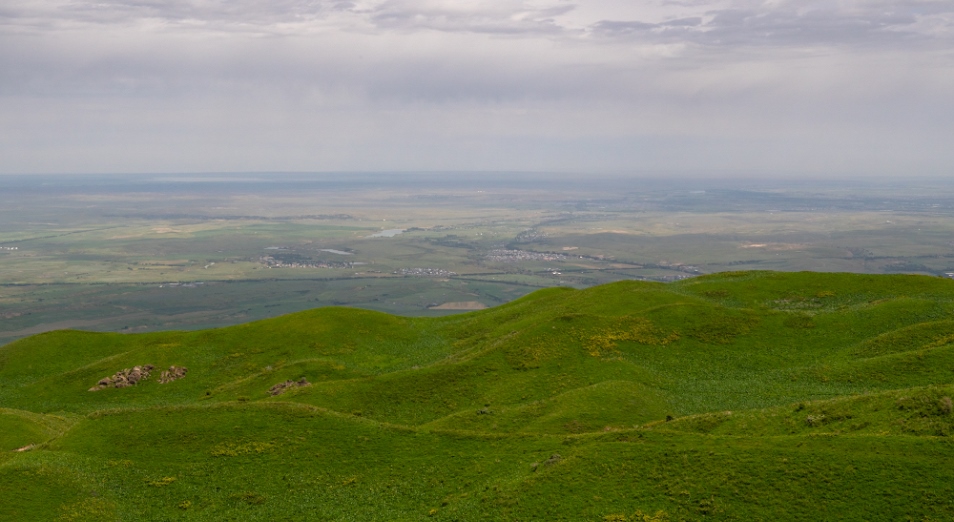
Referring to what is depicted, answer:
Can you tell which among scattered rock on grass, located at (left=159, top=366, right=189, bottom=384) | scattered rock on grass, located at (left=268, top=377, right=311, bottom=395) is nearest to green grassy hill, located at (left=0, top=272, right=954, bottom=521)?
scattered rock on grass, located at (left=268, top=377, right=311, bottom=395)

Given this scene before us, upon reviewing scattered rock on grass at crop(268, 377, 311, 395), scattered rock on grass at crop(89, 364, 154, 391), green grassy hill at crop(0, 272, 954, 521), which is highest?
green grassy hill at crop(0, 272, 954, 521)

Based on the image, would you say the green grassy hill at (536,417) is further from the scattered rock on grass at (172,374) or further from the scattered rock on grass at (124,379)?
the scattered rock on grass at (124,379)

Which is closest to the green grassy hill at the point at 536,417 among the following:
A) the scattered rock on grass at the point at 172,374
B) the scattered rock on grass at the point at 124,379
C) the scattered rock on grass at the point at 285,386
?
the scattered rock on grass at the point at 285,386

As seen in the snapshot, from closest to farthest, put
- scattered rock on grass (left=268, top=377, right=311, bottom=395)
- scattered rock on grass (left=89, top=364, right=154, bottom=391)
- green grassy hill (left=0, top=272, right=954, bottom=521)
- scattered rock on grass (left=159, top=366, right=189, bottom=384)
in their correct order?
1. green grassy hill (left=0, top=272, right=954, bottom=521)
2. scattered rock on grass (left=268, top=377, right=311, bottom=395)
3. scattered rock on grass (left=89, top=364, right=154, bottom=391)
4. scattered rock on grass (left=159, top=366, right=189, bottom=384)

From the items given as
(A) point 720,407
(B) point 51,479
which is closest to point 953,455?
(A) point 720,407

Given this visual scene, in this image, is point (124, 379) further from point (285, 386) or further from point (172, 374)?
point (285, 386)

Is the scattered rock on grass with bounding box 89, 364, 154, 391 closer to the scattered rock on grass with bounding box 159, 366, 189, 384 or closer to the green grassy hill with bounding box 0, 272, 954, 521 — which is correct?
the green grassy hill with bounding box 0, 272, 954, 521
